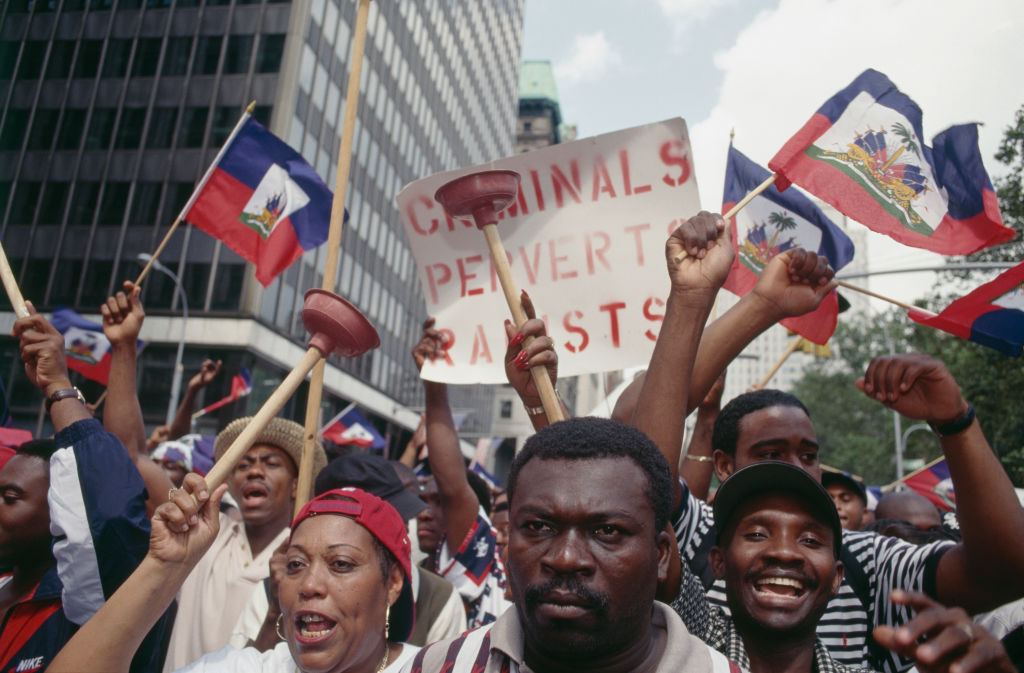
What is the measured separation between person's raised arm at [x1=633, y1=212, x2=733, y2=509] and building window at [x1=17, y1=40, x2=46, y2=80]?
2938 cm

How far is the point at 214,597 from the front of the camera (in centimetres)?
320

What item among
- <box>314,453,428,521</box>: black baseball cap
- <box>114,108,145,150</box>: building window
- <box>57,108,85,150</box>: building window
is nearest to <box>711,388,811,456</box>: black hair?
<box>314,453,428,521</box>: black baseball cap

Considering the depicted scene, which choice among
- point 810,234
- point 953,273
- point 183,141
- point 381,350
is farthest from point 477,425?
point 810,234

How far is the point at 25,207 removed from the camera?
25.4m

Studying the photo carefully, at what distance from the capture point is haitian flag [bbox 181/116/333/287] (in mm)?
4285

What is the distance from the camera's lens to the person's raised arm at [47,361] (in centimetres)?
242

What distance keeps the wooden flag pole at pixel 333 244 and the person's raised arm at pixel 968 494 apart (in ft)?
5.66

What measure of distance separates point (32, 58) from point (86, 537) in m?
29.2

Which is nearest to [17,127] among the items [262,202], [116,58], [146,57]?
[116,58]

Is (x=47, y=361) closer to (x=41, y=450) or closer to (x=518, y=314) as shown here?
(x=41, y=450)

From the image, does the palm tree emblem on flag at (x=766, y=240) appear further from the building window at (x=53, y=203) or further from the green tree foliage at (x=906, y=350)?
the building window at (x=53, y=203)

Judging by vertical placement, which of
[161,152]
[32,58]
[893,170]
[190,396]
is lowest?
[190,396]

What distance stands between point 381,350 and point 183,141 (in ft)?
35.7

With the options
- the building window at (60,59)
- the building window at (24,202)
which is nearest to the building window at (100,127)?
the building window at (60,59)
